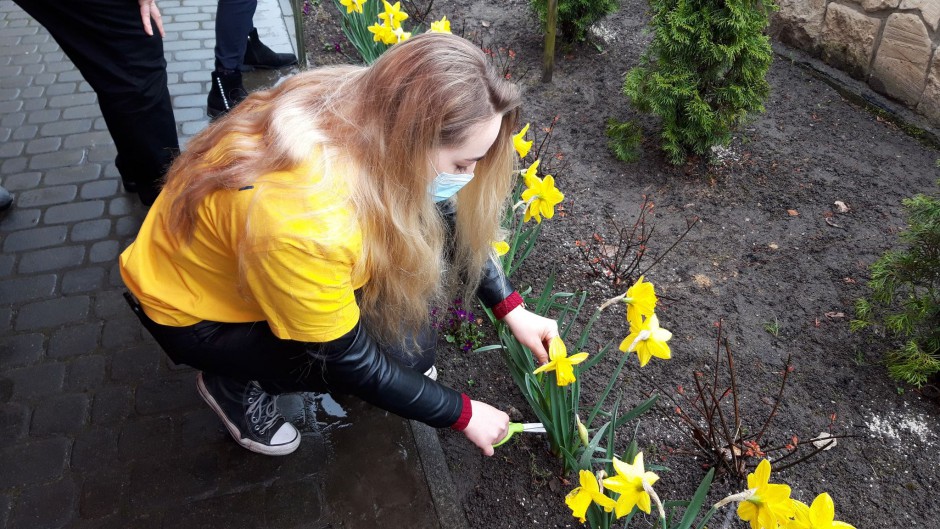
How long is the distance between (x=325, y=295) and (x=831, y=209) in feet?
7.79

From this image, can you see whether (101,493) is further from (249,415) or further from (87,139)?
(87,139)

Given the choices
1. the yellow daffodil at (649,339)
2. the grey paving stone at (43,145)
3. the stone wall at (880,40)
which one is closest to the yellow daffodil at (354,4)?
the grey paving stone at (43,145)

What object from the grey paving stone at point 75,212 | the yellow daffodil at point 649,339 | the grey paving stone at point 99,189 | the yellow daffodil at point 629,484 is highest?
the yellow daffodil at point 649,339

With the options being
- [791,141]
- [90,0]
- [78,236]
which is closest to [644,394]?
[791,141]

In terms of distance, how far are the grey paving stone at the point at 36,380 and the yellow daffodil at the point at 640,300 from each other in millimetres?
1914

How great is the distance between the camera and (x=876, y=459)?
1.90 m

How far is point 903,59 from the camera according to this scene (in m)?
3.20

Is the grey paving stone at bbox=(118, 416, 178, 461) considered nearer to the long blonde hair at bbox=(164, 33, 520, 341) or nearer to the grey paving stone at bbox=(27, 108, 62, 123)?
the long blonde hair at bbox=(164, 33, 520, 341)

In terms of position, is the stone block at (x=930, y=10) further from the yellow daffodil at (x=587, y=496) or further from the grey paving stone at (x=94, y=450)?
the grey paving stone at (x=94, y=450)

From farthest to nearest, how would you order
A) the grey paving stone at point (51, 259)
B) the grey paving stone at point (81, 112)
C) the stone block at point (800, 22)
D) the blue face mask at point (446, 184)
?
the stone block at point (800, 22)
the grey paving stone at point (81, 112)
the grey paving stone at point (51, 259)
the blue face mask at point (446, 184)

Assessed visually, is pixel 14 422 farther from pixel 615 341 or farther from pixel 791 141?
pixel 791 141

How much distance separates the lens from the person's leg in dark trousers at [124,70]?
7.15 feet

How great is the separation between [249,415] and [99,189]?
173 centimetres

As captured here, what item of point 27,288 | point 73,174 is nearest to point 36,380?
point 27,288
